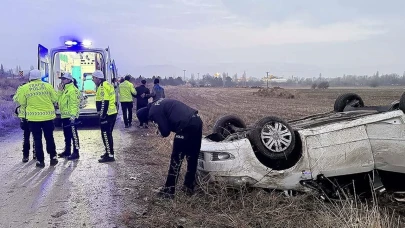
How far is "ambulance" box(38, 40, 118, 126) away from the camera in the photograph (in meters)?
11.9

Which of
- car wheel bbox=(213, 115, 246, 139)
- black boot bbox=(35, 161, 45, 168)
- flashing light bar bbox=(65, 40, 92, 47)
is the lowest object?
black boot bbox=(35, 161, 45, 168)

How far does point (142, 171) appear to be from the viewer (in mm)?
6641

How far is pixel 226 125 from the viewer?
619 centimetres

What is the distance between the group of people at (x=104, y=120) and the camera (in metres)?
4.97

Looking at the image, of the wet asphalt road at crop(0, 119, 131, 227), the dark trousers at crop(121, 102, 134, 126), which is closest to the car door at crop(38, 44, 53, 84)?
the dark trousers at crop(121, 102, 134, 126)

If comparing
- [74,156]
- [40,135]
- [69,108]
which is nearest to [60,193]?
[40,135]

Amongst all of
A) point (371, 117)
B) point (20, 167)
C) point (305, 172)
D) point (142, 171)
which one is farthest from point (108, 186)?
point (371, 117)

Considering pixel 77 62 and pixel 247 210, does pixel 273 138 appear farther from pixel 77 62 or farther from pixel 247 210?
pixel 77 62

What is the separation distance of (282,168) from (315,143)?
1.56 ft

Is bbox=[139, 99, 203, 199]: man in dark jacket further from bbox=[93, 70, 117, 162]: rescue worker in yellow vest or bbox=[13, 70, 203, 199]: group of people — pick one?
bbox=[93, 70, 117, 162]: rescue worker in yellow vest

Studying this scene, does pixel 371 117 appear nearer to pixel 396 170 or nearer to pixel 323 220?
pixel 396 170

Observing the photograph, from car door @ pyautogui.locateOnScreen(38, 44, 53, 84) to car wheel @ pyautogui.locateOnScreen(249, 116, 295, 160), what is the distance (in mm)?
8426

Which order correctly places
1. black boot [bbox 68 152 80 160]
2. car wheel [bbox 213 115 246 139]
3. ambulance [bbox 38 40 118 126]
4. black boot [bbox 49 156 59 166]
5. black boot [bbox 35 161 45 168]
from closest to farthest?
car wheel [bbox 213 115 246 139] → black boot [bbox 35 161 45 168] → black boot [bbox 49 156 59 166] → black boot [bbox 68 152 80 160] → ambulance [bbox 38 40 118 126]

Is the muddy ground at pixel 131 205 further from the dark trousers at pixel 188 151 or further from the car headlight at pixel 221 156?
the car headlight at pixel 221 156
